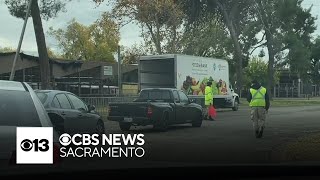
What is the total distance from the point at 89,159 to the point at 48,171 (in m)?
1.06

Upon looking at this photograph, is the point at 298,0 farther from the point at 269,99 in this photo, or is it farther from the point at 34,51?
the point at 34,51

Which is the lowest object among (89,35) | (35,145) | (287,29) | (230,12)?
(35,145)

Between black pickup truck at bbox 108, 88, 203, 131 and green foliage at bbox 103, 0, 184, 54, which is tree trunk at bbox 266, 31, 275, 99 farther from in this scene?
green foliage at bbox 103, 0, 184, 54

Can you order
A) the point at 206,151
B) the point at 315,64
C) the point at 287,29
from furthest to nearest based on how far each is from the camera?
the point at 315,64 → the point at 287,29 → the point at 206,151

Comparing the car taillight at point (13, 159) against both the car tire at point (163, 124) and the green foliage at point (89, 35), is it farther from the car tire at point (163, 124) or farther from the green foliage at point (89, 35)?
the car tire at point (163, 124)

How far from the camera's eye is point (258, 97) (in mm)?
12680

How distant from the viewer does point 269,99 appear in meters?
12.9

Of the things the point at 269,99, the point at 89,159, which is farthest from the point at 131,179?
the point at 269,99

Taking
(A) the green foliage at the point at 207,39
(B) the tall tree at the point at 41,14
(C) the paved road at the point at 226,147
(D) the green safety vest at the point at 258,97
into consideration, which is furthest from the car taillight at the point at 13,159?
(A) the green foliage at the point at 207,39

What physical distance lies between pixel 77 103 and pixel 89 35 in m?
1.31

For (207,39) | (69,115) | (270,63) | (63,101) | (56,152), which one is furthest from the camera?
(207,39)

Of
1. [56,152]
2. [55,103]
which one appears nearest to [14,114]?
[56,152]

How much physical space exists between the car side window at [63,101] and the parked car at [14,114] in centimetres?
405

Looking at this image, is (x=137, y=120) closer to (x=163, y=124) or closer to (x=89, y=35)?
(x=163, y=124)
